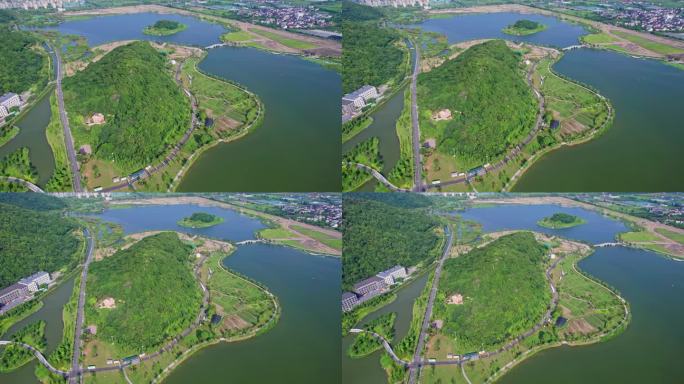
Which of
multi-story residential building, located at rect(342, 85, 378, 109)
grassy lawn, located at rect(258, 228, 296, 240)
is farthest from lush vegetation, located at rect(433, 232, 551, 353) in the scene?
multi-story residential building, located at rect(342, 85, 378, 109)

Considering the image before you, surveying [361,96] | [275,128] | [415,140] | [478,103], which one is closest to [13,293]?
[275,128]

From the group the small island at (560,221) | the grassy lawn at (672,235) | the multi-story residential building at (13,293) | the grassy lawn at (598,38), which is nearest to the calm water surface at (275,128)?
the multi-story residential building at (13,293)

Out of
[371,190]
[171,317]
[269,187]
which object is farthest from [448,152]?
[171,317]

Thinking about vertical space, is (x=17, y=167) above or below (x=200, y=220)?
above

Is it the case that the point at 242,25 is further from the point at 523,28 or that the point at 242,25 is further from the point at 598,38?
the point at 598,38

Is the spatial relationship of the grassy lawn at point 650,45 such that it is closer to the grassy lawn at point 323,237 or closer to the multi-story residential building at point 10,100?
the grassy lawn at point 323,237

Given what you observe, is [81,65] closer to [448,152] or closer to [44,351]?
[44,351]
